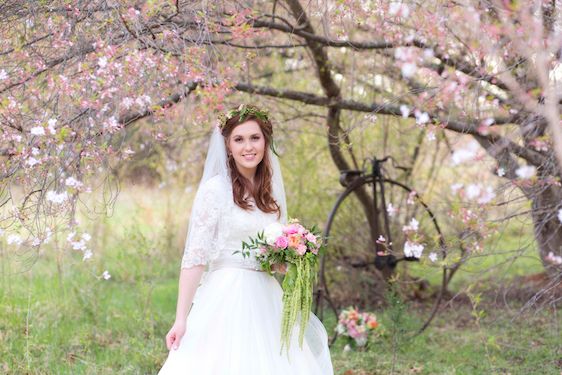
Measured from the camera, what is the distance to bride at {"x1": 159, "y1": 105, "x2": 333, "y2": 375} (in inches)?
129

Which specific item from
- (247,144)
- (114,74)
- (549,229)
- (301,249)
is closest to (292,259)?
(301,249)

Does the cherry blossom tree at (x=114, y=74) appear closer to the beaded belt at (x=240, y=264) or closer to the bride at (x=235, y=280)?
the bride at (x=235, y=280)

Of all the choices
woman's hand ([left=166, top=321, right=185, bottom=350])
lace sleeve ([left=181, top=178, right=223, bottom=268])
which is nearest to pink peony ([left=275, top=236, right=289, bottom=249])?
lace sleeve ([left=181, top=178, right=223, bottom=268])

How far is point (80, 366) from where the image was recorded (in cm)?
493

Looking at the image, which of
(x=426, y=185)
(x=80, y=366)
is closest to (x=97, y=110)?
(x=80, y=366)

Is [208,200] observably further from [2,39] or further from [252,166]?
[2,39]

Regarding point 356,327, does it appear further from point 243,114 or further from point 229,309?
point 243,114

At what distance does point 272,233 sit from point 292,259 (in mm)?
146

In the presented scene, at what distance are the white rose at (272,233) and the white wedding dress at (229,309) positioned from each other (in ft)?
0.50

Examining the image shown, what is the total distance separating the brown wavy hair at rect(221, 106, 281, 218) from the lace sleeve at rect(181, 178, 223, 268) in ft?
0.41

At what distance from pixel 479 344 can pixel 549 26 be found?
2.92 m

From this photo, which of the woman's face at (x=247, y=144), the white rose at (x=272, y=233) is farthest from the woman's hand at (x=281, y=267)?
the woman's face at (x=247, y=144)

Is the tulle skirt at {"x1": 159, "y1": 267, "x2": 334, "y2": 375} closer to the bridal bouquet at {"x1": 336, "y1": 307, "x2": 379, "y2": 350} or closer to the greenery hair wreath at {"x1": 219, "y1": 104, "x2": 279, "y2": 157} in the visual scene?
Result: the greenery hair wreath at {"x1": 219, "y1": 104, "x2": 279, "y2": 157}

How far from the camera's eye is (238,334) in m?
3.33
